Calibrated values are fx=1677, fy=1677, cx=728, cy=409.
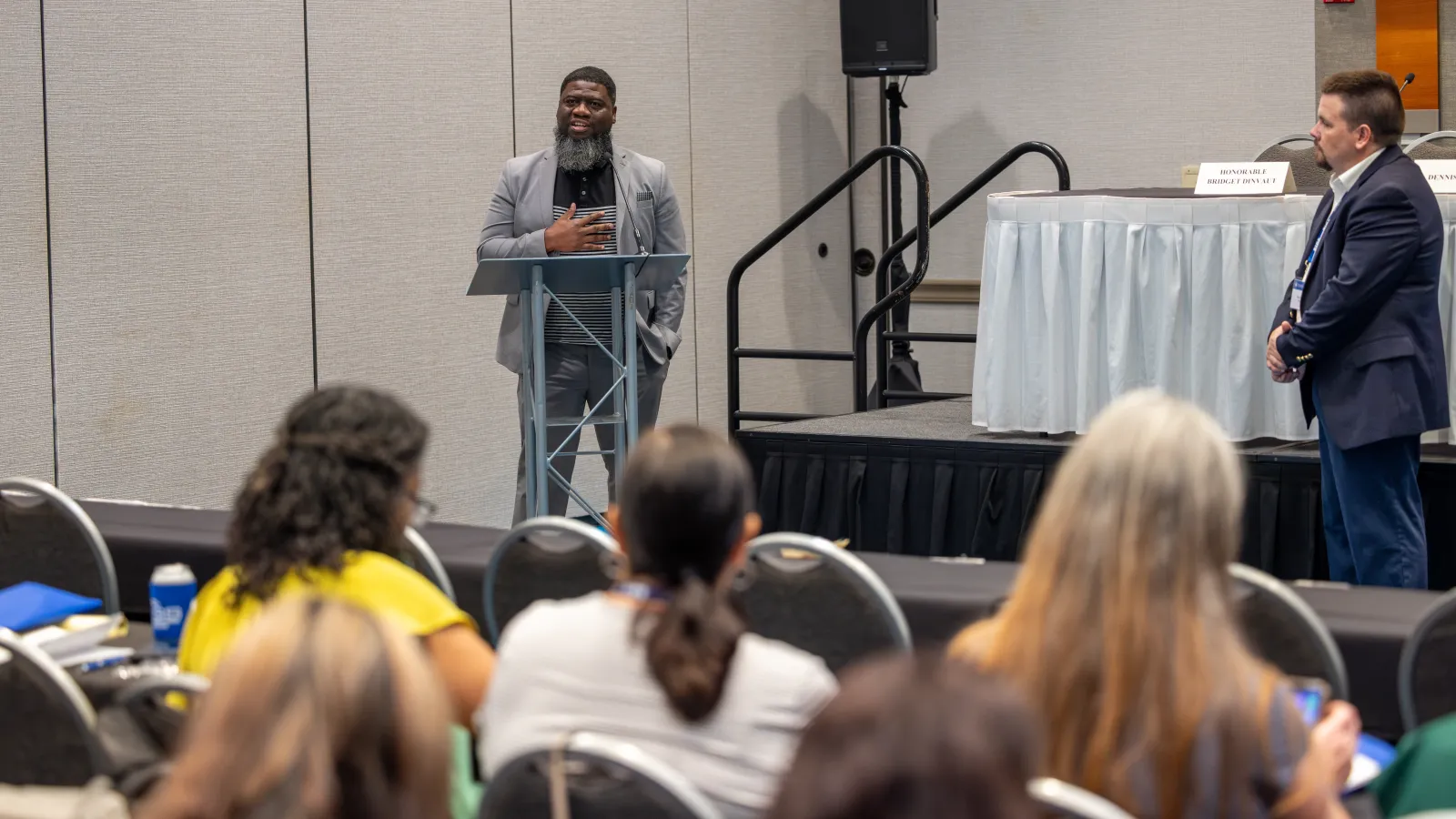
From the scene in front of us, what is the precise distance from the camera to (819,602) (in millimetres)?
2457

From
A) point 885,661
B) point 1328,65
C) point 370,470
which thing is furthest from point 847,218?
point 885,661

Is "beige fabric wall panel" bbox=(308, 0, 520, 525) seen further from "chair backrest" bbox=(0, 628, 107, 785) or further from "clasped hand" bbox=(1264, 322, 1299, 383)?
"chair backrest" bbox=(0, 628, 107, 785)

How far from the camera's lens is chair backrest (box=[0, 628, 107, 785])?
1.84 meters

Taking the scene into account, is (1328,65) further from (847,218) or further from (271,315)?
(271,315)

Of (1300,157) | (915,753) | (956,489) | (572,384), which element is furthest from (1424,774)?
(1300,157)

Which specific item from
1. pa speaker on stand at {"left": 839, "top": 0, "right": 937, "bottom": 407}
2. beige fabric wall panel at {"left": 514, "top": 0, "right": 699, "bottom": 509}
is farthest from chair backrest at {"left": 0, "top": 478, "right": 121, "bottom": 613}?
pa speaker on stand at {"left": 839, "top": 0, "right": 937, "bottom": 407}

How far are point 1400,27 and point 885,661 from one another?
23.8 ft

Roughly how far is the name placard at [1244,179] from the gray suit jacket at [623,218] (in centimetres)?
161

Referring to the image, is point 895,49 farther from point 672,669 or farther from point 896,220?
point 672,669

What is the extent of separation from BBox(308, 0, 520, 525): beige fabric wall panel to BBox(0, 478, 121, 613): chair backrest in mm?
2879

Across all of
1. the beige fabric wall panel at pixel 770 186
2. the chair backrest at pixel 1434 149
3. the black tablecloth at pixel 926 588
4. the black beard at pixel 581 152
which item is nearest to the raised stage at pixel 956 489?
the black beard at pixel 581 152

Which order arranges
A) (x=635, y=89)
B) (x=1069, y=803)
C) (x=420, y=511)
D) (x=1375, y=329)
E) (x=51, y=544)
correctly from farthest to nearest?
(x=635, y=89), (x=1375, y=329), (x=51, y=544), (x=420, y=511), (x=1069, y=803)

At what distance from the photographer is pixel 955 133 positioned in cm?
834

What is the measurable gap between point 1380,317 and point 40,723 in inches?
127
